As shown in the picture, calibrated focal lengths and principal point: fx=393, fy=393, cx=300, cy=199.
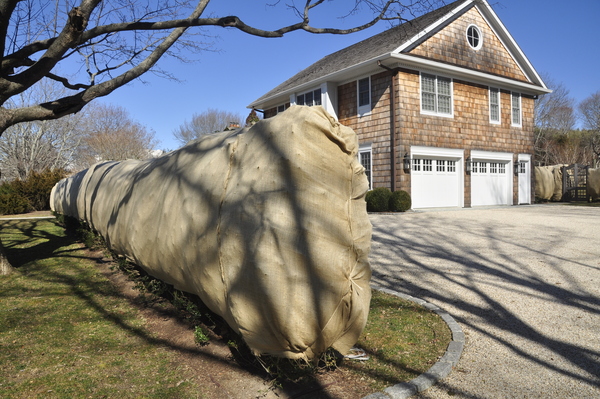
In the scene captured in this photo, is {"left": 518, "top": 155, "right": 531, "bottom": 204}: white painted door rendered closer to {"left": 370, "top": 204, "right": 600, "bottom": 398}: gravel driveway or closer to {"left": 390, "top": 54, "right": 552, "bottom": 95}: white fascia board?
{"left": 390, "top": 54, "right": 552, "bottom": 95}: white fascia board

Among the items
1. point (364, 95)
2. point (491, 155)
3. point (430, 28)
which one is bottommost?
point (491, 155)

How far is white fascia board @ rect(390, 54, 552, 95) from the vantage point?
16.2m

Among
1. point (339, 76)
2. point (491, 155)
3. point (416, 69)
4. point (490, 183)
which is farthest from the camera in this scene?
point (490, 183)

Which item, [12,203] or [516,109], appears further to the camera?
[516,109]

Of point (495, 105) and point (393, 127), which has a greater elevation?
point (495, 105)

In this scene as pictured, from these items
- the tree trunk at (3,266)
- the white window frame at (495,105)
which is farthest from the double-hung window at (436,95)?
the tree trunk at (3,266)

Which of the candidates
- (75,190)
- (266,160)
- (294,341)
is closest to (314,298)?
(294,341)

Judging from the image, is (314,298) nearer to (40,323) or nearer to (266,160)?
(266,160)

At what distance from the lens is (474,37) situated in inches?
752

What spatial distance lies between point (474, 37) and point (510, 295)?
17.4m

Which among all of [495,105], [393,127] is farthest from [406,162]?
[495,105]

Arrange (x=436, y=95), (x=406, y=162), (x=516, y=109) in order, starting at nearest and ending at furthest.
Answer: (x=406, y=162) < (x=436, y=95) < (x=516, y=109)

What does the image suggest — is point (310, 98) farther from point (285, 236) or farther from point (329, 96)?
point (285, 236)

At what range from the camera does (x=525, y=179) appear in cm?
2155
